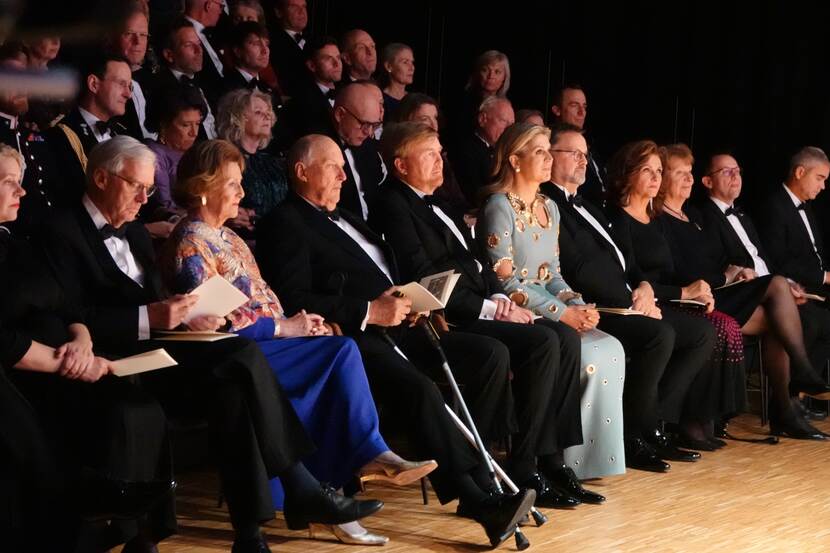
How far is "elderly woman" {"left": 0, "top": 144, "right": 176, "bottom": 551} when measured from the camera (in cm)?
277

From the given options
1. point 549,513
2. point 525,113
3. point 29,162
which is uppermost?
point 525,113

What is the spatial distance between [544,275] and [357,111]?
1.14m

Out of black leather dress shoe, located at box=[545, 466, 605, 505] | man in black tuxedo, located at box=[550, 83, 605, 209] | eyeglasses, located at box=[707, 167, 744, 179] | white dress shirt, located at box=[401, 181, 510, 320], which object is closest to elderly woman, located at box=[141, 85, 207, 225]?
white dress shirt, located at box=[401, 181, 510, 320]

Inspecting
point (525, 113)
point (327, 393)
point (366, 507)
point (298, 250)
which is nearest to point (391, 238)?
point (298, 250)

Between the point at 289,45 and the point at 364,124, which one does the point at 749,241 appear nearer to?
the point at 364,124

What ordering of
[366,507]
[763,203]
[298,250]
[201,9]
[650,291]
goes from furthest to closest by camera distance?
1. [763,203]
2. [201,9]
3. [650,291]
4. [298,250]
5. [366,507]

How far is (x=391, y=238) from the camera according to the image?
4.19 metres

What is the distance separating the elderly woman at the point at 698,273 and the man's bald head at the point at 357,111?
1.11 metres

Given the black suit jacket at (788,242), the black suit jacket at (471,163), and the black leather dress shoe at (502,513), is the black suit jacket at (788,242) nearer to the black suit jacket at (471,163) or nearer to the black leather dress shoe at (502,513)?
the black suit jacket at (471,163)

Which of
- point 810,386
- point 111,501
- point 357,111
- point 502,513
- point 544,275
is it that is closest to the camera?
point 111,501

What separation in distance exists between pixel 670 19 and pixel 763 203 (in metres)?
1.37

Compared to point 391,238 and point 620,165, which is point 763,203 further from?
point 391,238

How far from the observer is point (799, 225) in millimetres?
6434

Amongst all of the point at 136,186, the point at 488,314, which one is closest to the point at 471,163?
the point at 488,314
